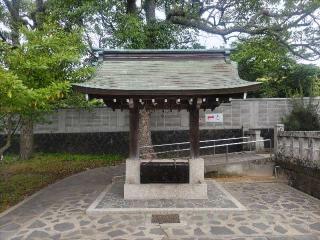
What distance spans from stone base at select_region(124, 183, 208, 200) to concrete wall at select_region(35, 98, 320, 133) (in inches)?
394

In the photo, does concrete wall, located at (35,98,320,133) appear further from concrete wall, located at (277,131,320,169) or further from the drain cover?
the drain cover

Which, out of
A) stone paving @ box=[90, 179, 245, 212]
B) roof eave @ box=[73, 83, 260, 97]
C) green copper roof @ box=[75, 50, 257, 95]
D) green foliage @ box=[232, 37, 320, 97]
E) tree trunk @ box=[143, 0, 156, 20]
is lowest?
stone paving @ box=[90, 179, 245, 212]

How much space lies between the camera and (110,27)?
18.0m

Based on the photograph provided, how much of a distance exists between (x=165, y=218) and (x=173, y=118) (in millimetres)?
12387

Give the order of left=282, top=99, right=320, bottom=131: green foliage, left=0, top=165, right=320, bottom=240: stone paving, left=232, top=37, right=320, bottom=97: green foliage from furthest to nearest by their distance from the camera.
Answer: left=232, top=37, right=320, bottom=97: green foliage → left=282, top=99, right=320, bottom=131: green foliage → left=0, top=165, right=320, bottom=240: stone paving

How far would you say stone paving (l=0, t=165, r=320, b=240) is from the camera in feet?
27.6

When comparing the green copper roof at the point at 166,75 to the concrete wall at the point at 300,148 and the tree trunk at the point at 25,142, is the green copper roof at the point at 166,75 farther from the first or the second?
the tree trunk at the point at 25,142

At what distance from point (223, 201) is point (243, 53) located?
58.1 feet

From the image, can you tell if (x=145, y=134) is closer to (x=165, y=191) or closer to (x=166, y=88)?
(x=165, y=191)

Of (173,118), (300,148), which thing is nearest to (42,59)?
(300,148)

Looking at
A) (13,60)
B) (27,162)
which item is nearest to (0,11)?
(27,162)

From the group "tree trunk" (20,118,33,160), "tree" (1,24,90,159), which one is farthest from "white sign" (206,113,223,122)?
"tree trunk" (20,118,33,160)

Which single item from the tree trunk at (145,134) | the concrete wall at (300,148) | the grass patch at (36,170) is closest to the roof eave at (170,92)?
the concrete wall at (300,148)

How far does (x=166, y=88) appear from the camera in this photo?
10.7 metres
